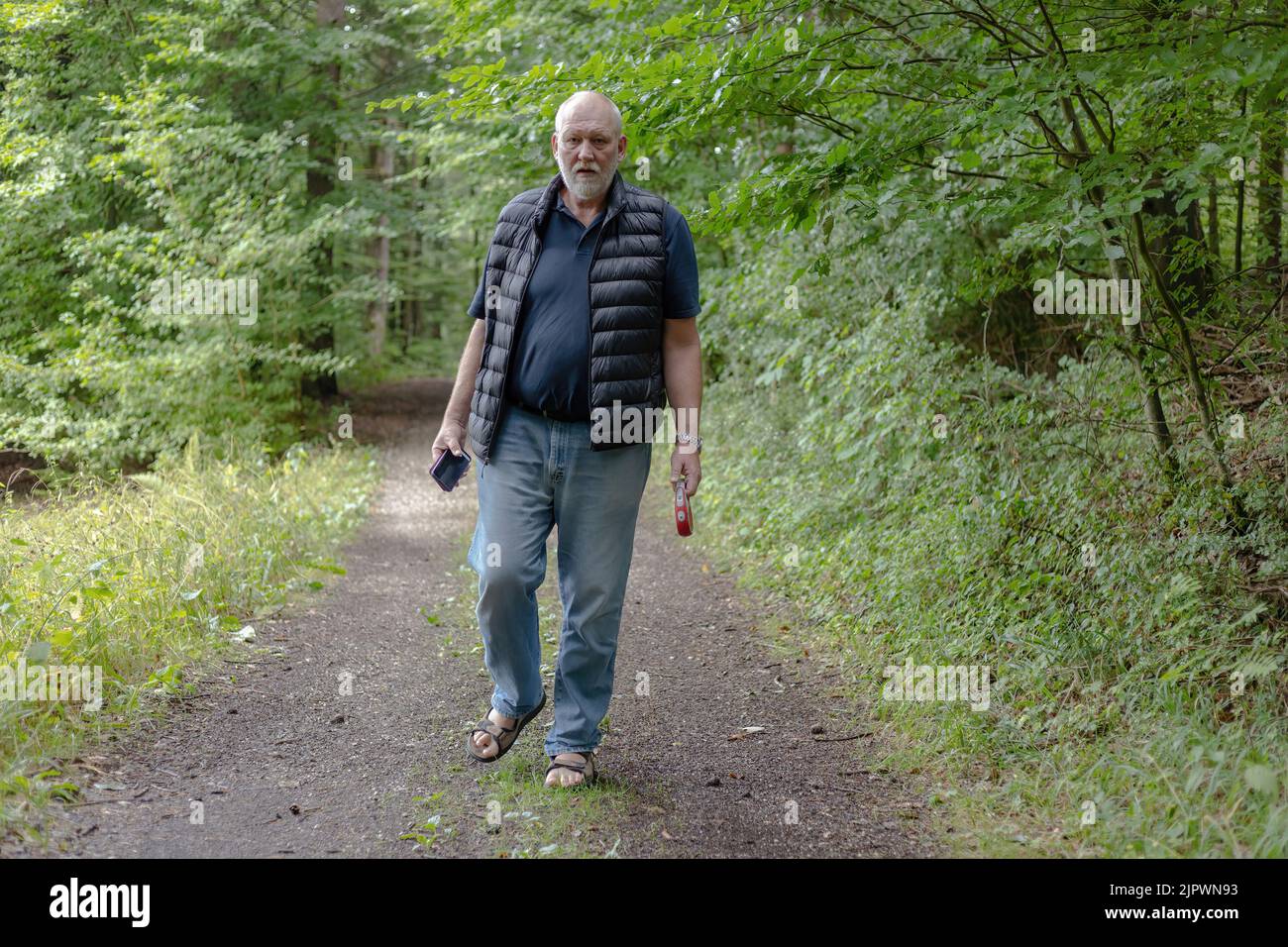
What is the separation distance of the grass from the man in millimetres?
1777

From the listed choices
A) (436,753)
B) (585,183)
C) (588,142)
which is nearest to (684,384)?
(585,183)

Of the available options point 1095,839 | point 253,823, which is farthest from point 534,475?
point 1095,839

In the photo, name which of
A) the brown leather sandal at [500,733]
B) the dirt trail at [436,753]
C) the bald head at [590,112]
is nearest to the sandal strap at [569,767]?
the dirt trail at [436,753]

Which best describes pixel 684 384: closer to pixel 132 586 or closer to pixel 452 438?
pixel 452 438

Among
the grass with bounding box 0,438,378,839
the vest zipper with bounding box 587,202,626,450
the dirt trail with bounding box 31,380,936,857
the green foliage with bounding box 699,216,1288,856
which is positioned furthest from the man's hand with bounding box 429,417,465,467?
the green foliage with bounding box 699,216,1288,856

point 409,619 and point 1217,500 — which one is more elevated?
point 1217,500

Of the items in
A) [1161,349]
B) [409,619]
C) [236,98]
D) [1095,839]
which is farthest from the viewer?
[236,98]

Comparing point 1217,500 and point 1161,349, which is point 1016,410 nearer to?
point 1161,349

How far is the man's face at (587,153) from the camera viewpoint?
143 inches

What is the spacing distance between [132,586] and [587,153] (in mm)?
3689

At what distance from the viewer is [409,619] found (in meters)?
6.64

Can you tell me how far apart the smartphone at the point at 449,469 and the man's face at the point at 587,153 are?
1.10m

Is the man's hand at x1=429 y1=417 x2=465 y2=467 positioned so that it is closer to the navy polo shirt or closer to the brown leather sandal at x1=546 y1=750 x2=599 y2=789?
the navy polo shirt
